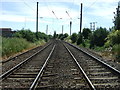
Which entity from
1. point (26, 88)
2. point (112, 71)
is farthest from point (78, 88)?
point (112, 71)

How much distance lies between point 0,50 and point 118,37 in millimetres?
11707

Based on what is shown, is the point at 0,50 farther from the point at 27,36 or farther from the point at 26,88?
the point at 27,36

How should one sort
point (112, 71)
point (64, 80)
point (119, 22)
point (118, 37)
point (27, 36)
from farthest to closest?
point (27, 36) → point (119, 22) → point (118, 37) → point (112, 71) → point (64, 80)

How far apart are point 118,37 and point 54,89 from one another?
19130mm

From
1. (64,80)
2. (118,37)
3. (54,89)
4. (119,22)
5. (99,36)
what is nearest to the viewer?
(54,89)

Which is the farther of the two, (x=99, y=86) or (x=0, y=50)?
(x=0, y=50)

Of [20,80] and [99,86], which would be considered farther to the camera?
[20,80]

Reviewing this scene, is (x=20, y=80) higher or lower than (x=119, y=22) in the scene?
lower

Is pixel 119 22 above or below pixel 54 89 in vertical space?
above

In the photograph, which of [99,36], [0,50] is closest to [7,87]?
[0,50]

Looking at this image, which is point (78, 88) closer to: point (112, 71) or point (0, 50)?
point (112, 71)

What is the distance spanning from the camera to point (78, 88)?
8.87m

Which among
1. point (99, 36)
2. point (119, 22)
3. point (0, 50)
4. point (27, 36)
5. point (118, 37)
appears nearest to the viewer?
point (0, 50)

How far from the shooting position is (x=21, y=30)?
52.2 m
